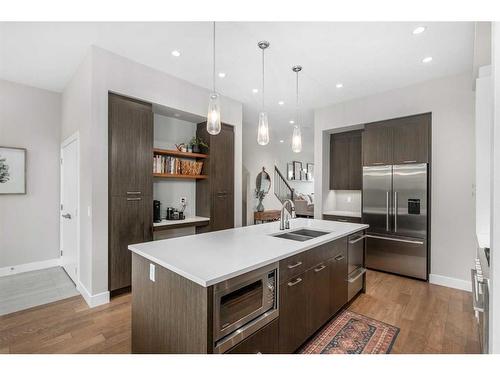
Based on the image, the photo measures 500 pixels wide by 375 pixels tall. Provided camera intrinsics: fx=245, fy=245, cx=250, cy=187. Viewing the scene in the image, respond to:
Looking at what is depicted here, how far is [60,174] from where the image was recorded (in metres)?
4.08

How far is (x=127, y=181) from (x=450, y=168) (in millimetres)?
4351

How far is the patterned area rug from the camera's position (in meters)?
2.02

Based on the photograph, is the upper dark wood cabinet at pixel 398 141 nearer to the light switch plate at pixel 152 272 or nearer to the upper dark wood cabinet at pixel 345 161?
the upper dark wood cabinet at pixel 345 161

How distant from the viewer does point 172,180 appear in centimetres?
404

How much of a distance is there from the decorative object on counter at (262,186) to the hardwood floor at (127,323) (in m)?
3.97

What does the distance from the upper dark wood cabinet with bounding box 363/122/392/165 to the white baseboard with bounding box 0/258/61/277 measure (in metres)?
5.47

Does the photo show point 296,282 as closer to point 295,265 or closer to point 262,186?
point 295,265

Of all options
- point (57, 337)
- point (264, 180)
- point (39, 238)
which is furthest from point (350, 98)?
point (39, 238)

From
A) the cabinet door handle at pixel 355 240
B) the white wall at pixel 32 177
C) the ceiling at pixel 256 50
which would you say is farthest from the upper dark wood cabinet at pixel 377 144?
the white wall at pixel 32 177

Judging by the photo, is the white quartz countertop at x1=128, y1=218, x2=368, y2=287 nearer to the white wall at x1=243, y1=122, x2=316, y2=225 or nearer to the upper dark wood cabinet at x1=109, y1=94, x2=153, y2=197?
the upper dark wood cabinet at x1=109, y1=94, x2=153, y2=197

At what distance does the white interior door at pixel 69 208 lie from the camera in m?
3.32

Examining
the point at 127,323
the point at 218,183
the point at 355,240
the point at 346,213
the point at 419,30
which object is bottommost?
the point at 127,323

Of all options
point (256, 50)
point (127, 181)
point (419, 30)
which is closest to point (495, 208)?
point (419, 30)

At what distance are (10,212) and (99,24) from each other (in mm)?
3137
